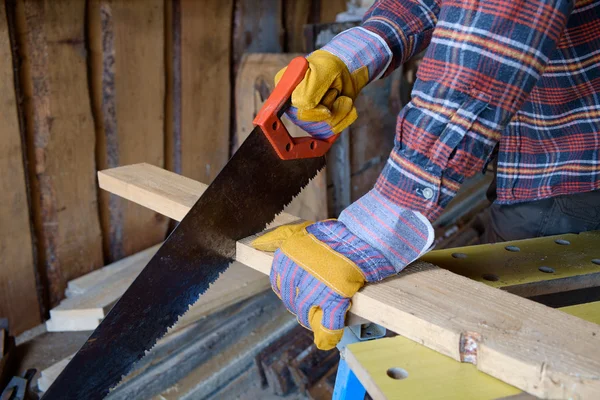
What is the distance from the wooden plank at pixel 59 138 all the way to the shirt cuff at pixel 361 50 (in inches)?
64.8

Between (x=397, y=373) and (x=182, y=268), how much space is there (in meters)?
0.61

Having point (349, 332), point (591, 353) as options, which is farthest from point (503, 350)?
point (349, 332)

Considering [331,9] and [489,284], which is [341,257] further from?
[331,9]

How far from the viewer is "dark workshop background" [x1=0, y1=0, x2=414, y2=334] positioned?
252cm

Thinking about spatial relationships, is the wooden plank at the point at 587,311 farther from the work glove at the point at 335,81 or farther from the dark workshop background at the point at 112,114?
the dark workshop background at the point at 112,114

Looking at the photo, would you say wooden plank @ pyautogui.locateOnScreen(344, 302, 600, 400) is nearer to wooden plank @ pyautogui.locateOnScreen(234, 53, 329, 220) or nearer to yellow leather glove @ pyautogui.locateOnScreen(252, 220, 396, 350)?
yellow leather glove @ pyautogui.locateOnScreen(252, 220, 396, 350)

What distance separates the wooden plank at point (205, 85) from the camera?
10.1 feet

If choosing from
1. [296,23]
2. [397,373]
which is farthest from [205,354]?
[296,23]

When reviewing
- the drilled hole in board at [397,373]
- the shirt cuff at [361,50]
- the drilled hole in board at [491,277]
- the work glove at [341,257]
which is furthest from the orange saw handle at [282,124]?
the drilled hole in board at [397,373]

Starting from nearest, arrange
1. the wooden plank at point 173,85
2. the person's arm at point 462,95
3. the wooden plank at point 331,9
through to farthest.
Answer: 1. the person's arm at point 462,95
2. the wooden plank at point 173,85
3. the wooden plank at point 331,9

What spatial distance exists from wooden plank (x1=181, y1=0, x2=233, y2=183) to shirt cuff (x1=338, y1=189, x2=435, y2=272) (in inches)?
86.3

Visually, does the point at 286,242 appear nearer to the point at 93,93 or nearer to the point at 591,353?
the point at 591,353

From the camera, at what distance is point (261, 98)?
3.19 metres

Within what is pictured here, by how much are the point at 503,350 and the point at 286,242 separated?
0.48 metres
